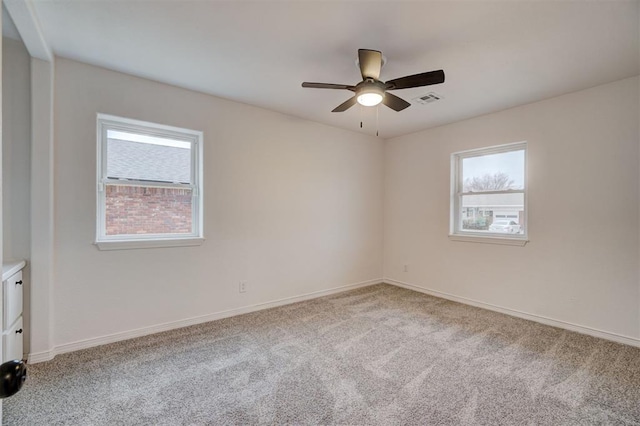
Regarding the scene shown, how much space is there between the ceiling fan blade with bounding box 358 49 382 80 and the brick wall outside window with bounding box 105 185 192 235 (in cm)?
219

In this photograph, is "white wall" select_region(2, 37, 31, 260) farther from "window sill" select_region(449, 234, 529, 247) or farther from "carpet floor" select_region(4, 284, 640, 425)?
"window sill" select_region(449, 234, 529, 247)

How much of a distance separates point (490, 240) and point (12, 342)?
15.1 ft

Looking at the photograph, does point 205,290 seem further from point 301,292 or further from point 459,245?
point 459,245

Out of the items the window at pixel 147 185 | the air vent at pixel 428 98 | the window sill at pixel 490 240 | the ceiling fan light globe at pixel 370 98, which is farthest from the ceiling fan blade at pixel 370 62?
the window sill at pixel 490 240

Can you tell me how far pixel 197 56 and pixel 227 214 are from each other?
1.60 metres

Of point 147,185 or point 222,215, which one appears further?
point 222,215

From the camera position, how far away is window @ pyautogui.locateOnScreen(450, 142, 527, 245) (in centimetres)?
366

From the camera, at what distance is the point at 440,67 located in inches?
107

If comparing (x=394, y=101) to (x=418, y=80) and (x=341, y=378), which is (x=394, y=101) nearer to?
(x=418, y=80)

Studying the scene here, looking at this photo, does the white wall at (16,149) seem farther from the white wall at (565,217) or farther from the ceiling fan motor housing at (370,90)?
the white wall at (565,217)

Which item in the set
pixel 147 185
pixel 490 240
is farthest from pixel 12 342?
pixel 490 240

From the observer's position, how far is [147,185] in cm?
307

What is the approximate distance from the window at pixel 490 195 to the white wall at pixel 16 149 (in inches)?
177

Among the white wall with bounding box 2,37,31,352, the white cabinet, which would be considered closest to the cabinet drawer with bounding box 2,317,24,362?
the white cabinet
